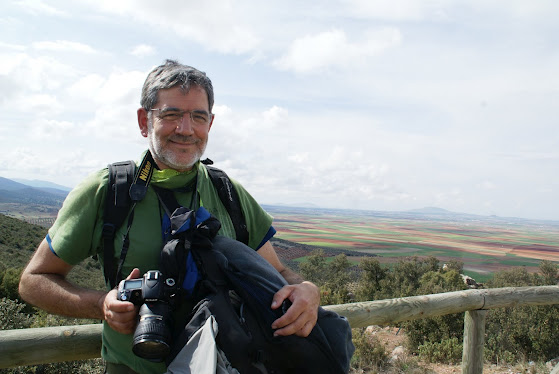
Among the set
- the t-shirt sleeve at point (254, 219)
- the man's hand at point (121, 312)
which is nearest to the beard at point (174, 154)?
the t-shirt sleeve at point (254, 219)

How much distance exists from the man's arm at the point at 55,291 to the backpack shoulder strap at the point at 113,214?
100 millimetres

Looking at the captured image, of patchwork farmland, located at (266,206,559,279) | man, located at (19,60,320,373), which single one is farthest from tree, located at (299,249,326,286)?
man, located at (19,60,320,373)

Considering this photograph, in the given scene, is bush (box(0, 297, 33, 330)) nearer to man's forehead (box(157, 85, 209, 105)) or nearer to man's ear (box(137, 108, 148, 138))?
man's ear (box(137, 108, 148, 138))

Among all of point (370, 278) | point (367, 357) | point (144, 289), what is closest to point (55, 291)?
point (144, 289)

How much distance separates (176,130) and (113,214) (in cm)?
45

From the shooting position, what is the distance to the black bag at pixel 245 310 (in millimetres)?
1228

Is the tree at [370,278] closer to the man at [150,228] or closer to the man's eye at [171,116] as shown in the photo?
the man at [150,228]

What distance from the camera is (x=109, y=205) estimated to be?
1524mm

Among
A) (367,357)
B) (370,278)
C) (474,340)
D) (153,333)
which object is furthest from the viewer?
(370,278)

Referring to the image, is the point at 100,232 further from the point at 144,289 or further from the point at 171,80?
the point at 171,80

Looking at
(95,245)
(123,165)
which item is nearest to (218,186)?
(123,165)

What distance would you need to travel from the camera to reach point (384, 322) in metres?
2.68

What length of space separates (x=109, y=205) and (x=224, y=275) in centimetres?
56

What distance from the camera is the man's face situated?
1712 millimetres
